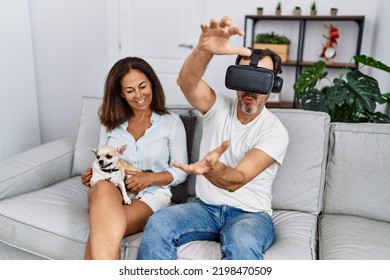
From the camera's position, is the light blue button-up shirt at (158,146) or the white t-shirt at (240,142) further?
the light blue button-up shirt at (158,146)

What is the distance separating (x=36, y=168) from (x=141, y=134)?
55 centimetres

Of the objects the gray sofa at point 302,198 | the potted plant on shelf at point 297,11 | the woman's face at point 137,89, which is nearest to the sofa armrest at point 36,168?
the gray sofa at point 302,198

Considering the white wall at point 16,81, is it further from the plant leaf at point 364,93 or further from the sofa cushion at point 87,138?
the plant leaf at point 364,93

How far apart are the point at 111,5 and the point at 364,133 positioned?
257 cm

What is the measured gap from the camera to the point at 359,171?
1.55 m

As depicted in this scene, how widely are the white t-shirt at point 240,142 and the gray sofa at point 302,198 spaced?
16cm

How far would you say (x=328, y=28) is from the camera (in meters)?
3.18

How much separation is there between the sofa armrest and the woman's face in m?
0.56

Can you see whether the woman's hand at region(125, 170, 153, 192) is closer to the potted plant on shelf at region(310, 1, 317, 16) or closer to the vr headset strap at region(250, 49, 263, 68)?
the vr headset strap at region(250, 49, 263, 68)

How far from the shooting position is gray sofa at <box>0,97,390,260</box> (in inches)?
55.4

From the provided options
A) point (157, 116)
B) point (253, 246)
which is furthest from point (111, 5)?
point (253, 246)

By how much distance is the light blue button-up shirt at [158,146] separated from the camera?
5.15ft

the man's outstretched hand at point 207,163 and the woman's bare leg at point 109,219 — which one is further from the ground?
the man's outstretched hand at point 207,163

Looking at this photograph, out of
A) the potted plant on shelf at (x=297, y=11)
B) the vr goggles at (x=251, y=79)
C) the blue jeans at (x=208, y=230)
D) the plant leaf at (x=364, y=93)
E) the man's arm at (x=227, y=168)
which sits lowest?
the blue jeans at (x=208, y=230)
